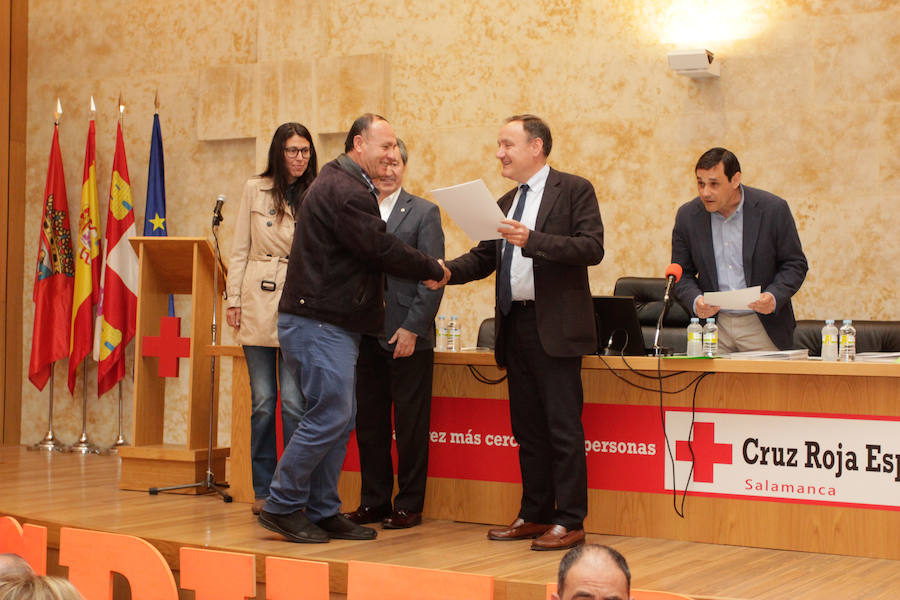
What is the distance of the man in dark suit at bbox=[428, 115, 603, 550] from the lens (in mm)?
3811

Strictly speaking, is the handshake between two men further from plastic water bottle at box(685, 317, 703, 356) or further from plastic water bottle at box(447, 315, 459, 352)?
plastic water bottle at box(447, 315, 459, 352)

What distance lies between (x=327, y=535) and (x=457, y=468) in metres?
0.73

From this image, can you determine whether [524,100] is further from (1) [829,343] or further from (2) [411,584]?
(2) [411,584]

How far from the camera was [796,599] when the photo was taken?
308cm

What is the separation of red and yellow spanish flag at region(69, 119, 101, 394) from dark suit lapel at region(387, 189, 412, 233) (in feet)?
11.8

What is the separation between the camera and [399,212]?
171 inches

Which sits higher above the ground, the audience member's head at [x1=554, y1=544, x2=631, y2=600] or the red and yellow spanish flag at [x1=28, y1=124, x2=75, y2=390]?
the red and yellow spanish flag at [x1=28, y1=124, x2=75, y2=390]

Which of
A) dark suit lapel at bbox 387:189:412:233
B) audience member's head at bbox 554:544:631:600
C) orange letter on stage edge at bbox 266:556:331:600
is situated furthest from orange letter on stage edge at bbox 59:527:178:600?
dark suit lapel at bbox 387:189:412:233

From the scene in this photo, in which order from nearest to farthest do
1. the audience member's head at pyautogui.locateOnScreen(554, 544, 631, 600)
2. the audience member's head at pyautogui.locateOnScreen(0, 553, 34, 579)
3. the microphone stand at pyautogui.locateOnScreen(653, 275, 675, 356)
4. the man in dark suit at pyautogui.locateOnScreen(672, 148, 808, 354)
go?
the audience member's head at pyautogui.locateOnScreen(0, 553, 34, 579) < the audience member's head at pyautogui.locateOnScreen(554, 544, 631, 600) < the microphone stand at pyautogui.locateOnScreen(653, 275, 675, 356) < the man in dark suit at pyautogui.locateOnScreen(672, 148, 808, 354)

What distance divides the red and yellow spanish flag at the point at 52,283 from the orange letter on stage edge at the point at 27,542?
3.75 meters

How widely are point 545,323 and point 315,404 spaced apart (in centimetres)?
89

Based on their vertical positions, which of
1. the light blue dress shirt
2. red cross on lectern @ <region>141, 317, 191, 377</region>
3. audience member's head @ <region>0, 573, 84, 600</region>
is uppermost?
the light blue dress shirt

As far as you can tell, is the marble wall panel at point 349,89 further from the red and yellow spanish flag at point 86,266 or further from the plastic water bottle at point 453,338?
the plastic water bottle at point 453,338

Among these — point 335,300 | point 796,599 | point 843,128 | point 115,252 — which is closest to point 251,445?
point 335,300
